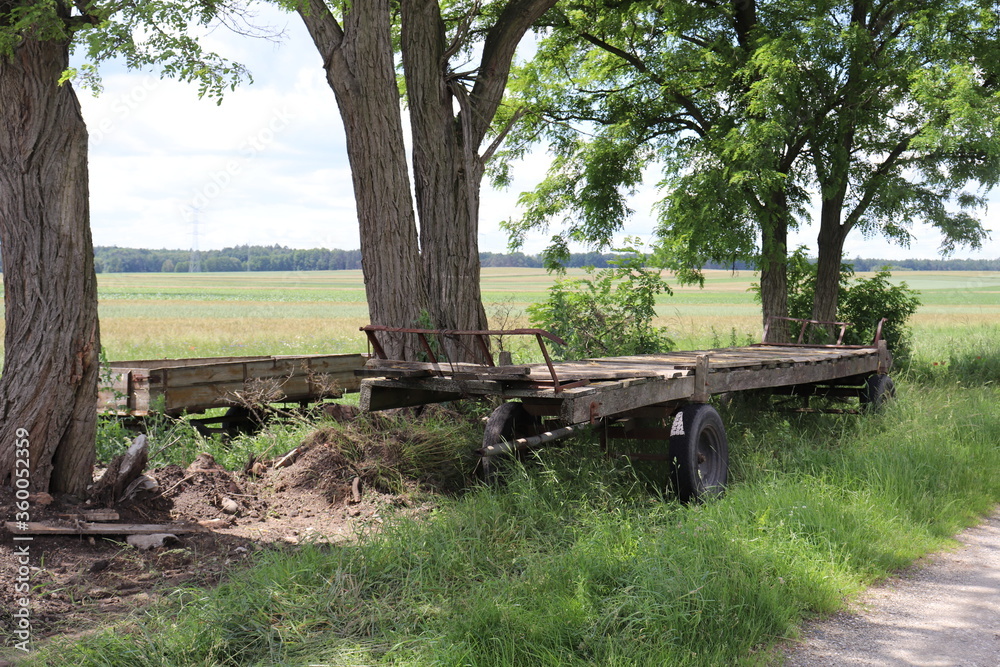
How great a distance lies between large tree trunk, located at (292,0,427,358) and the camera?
336 inches

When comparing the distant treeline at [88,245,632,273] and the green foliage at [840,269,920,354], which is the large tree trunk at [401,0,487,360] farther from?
the distant treeline at [88,245,632,273]

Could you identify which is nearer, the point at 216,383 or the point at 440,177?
the point at 216,383

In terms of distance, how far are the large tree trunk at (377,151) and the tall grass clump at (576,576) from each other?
281 centimetres

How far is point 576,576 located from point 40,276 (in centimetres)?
443

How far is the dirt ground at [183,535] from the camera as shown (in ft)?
15.3

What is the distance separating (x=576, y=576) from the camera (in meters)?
4.41

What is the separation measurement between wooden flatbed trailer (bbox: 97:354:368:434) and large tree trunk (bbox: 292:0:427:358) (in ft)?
3.16

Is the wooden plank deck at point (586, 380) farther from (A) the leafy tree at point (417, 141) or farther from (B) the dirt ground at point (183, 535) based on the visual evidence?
(A) the leafy tree at point (417, 141)

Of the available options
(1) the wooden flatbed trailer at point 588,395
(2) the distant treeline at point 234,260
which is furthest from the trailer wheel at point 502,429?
(2) the distant treeline at point 234,260

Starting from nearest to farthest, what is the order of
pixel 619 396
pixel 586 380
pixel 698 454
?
pixel 619 396 → pixel 586 380 → pixel 698 454

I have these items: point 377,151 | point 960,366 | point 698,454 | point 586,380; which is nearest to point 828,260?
point 960,366

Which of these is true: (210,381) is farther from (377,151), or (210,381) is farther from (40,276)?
(40,276)

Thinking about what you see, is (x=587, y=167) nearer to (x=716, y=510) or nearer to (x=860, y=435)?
(x=860, y=435)

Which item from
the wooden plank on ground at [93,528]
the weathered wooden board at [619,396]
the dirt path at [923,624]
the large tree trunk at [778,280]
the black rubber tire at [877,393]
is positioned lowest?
the dirt path at [923,624]
